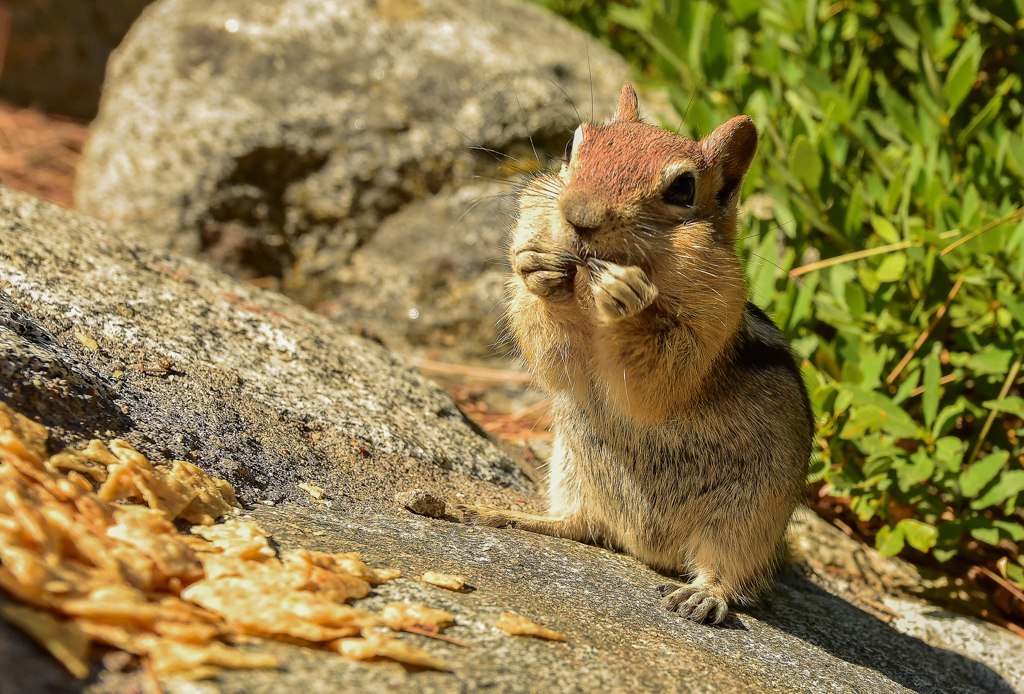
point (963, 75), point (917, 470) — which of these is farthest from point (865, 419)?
point (963, 75)

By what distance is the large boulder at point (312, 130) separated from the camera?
190 inches

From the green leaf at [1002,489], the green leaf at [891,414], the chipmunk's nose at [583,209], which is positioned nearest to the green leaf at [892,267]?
the green leaf at [891,414]

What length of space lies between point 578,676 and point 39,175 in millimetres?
6660

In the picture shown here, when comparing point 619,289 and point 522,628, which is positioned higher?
point 619,289

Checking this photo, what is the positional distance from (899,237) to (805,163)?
50 cm

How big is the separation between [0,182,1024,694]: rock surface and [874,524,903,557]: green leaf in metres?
0.25

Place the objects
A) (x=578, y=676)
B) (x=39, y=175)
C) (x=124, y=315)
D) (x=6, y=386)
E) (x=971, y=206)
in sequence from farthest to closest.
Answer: (x=39, y=175) → (x=971, y=206) → (x=124, y=315) → (x=6, y=386) → (x=578, y=676)

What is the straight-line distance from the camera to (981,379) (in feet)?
10.5

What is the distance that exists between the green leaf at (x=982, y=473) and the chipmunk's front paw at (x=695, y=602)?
3.93 feet

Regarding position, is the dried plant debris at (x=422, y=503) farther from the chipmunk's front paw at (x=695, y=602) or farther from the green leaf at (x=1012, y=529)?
the green leaf at (x=1012, y=529)

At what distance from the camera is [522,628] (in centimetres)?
170

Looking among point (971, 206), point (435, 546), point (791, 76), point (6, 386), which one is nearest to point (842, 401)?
point (971, 206)

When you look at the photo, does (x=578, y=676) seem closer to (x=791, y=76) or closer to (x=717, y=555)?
(x=717, y=555)

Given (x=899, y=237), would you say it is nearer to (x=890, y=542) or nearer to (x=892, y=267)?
(x=892, y=267)
